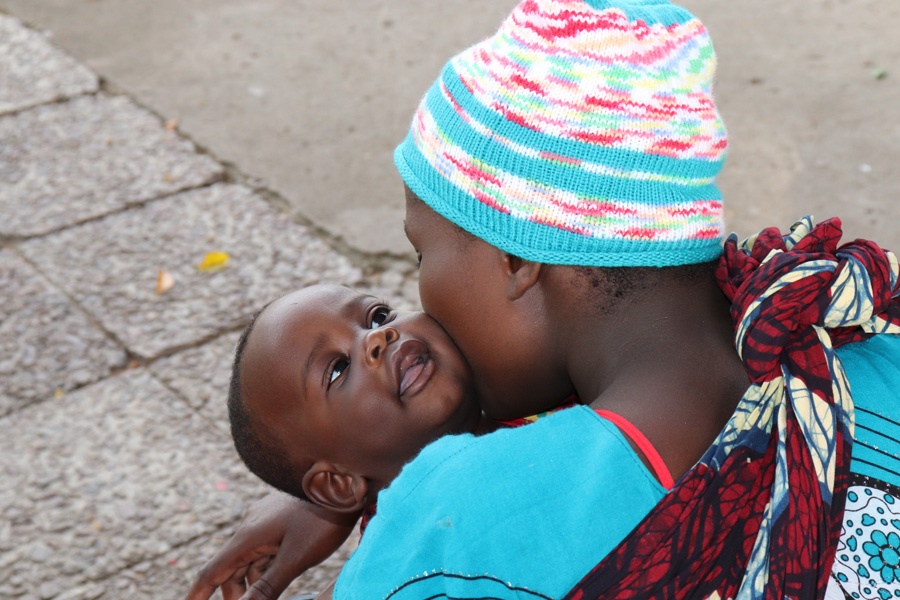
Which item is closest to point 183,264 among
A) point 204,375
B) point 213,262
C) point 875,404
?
point 213,262

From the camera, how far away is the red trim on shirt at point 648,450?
1.42m

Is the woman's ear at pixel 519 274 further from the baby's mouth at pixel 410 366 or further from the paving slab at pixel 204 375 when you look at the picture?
the paving slab at pixel 204 375

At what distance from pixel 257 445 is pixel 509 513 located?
90cm

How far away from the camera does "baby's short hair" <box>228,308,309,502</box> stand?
2135 millimetres

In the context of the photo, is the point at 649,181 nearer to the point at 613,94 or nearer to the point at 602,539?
the point at 613,94

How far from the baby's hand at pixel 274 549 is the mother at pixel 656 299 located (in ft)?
2.00

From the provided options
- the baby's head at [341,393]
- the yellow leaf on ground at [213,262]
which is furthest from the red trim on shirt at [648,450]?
the yellow leaf on ground at [213,262]

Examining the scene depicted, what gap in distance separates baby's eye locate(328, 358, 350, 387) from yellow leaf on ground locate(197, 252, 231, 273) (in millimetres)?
1690

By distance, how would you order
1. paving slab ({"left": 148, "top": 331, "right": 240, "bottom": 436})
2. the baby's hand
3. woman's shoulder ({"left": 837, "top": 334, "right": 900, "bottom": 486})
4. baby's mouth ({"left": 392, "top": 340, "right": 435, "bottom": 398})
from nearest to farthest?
woman's shoulder ({"left": 837, "top": 334, "right": 900, "bottom": 486}) → baby's mouth ({"left": 392, "top": 340, "right": 435, "bottom": 398}) → the baby's hand → paving slab ({"left": 148, "top": 331, "right": 240, "bottom": 436})

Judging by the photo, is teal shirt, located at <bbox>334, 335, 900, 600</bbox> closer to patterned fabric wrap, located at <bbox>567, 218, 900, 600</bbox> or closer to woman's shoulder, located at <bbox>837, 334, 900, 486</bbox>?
patterned fabric wrap, located at <bbox>567, 218, 900, 600</bbox>

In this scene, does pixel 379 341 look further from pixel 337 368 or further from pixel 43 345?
pixel 43 345

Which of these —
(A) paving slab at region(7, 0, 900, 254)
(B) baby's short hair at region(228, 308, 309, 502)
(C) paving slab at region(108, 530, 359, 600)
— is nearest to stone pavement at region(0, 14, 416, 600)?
(C) paving slab at region(108, 530, 359, 600)

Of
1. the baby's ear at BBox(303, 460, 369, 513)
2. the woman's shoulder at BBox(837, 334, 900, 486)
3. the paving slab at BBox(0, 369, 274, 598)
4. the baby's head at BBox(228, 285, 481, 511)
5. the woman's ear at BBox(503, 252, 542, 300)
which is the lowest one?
the paving slab at BBox(0, 369, 274, 598)

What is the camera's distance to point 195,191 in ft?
13.4
